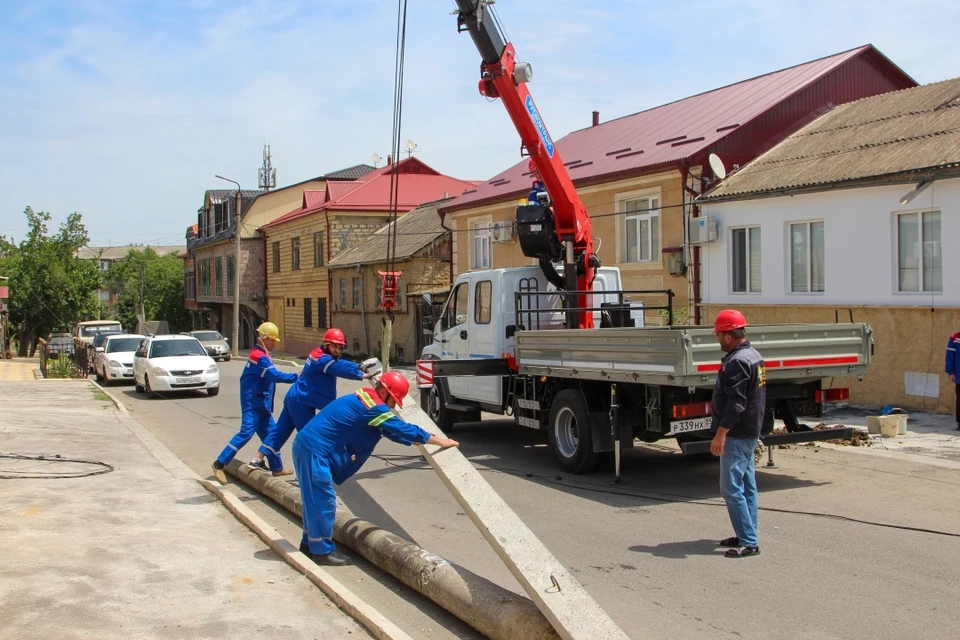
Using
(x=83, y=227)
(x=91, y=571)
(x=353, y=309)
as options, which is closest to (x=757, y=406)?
(x=91, y=571)

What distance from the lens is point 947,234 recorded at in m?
14.5

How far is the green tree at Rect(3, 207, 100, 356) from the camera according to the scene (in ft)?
175

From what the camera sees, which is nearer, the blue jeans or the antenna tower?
the blue jeans

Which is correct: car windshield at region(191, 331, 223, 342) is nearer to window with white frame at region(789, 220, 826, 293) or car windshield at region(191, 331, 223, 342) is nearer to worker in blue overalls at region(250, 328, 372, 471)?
window with white frame at region(789, 220, 826, 293)

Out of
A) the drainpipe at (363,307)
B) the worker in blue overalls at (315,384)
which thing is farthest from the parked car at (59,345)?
the worker in blue overalls at (315,384)

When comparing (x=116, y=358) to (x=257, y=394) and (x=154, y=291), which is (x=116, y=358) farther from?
(x=154, y=291)

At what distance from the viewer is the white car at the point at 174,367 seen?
21484mm

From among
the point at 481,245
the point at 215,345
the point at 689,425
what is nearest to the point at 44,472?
the point at 689,425

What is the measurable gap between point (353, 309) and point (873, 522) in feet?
108

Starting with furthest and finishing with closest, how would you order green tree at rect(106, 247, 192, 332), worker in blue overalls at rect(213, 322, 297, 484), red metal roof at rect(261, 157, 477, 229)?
green tree at rect(106, 247, 192, 332), red metal roof at rect(261, 157, 477, 229), worker in blue overalls at rect(213, 322, 297, 484)

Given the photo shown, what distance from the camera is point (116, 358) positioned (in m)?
26.0

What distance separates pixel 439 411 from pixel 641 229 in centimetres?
996

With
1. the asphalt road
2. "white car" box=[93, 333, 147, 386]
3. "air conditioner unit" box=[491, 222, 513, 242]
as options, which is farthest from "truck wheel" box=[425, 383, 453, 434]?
"white car" box=[93, 333, 147, 386]

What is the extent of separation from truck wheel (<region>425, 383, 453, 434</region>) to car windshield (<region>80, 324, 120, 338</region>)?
1131 inches
